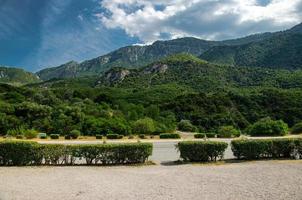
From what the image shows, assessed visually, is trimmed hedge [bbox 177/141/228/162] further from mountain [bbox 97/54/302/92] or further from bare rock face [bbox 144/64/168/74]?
bare rock face [bbox 144/64/168/74]

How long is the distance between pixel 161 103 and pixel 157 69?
2697 inches

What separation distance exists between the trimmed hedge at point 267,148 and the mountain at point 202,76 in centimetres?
10956

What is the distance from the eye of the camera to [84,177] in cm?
1391

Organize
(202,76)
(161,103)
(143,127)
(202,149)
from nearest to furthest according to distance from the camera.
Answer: (202,149)
(143,127)
(161,103)
(202,76)

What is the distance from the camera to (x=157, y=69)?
168875 mm

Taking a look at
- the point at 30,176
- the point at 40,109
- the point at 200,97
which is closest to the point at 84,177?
the point at 30,176

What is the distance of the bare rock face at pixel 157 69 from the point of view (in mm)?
167125

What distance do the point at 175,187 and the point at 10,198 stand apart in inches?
185

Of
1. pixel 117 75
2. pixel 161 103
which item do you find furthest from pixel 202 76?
pixel 161 103

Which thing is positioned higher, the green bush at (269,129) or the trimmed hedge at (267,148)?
the green bush at (269,129)

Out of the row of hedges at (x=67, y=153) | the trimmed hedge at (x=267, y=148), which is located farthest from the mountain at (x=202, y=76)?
the row of hedges at (x=67, y=153)

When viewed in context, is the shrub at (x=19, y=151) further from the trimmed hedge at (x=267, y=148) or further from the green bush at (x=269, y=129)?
the green bush at (x=269, y=129)

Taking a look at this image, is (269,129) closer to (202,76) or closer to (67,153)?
(67,153)

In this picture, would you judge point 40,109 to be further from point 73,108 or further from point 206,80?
point 206,80
